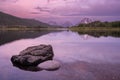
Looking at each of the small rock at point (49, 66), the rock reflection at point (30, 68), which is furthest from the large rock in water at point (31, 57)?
the small rock at point (49, 66)

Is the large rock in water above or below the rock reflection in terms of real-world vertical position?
above

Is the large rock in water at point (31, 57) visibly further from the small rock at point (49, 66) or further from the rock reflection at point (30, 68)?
the small rock at point (49, 66)

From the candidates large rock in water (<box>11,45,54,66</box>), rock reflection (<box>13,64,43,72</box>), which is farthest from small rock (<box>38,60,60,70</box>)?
large rock in water (<box>11,45,54,66</box>)

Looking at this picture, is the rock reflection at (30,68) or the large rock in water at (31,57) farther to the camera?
the large rock in water at (31,57)

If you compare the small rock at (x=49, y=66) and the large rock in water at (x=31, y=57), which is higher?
the large rock in water at (x=31, y=57)

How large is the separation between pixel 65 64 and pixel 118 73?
21.2 ft

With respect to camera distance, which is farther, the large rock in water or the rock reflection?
the large rock in water

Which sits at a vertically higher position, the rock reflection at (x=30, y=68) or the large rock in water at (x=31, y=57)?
the large rock in water at (x=31, y=57)

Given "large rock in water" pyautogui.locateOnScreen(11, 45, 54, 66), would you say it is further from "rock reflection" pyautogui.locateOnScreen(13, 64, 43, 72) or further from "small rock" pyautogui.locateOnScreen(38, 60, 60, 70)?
"small rock" pyautogui.locateOnScreen(38, 60, 60, 70)

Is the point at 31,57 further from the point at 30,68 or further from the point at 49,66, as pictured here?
the point at 49,66

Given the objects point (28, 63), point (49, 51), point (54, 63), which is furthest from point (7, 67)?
point (49, 51)

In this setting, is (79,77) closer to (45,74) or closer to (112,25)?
(45,74)

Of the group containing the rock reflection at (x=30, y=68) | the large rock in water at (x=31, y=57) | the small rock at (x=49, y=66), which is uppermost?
the large rock in water at (x=31, y=57)

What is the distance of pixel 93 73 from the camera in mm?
19828
